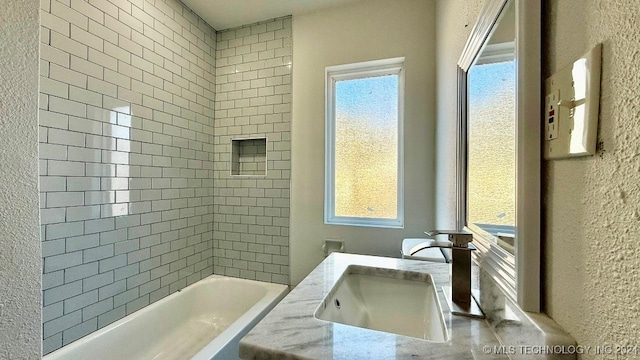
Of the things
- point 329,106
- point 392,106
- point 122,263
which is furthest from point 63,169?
point 392,106

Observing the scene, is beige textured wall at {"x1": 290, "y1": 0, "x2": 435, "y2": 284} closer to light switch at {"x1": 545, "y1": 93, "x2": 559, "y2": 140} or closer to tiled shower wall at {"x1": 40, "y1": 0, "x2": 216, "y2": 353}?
tiled shower wall at {"x1": 40, "y1": 0, "x2": 216, "y2": 353}

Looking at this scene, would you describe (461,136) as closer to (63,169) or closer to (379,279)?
(379,279)

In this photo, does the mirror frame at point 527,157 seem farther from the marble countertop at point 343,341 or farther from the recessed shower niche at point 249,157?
the recessed shower niche at point 249,157

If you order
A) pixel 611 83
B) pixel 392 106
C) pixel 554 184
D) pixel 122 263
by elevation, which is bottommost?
pixel 122 263

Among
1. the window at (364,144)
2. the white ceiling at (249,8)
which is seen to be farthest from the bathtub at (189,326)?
the white ceiling at (249,8)

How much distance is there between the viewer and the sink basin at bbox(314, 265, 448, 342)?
2.77 feet

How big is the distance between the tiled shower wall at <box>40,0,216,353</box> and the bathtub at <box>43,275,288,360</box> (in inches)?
3.3

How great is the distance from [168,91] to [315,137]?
4.04 ft

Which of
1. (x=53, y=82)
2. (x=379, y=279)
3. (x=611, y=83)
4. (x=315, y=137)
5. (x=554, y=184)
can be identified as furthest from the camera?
(x=315, y=137)

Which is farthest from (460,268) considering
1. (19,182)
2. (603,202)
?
(19,182)

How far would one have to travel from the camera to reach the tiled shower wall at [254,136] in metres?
2.26

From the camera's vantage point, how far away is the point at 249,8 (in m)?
2.14

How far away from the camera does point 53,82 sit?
4.34 feet

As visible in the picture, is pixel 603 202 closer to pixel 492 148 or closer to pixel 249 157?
pixel 492 148
